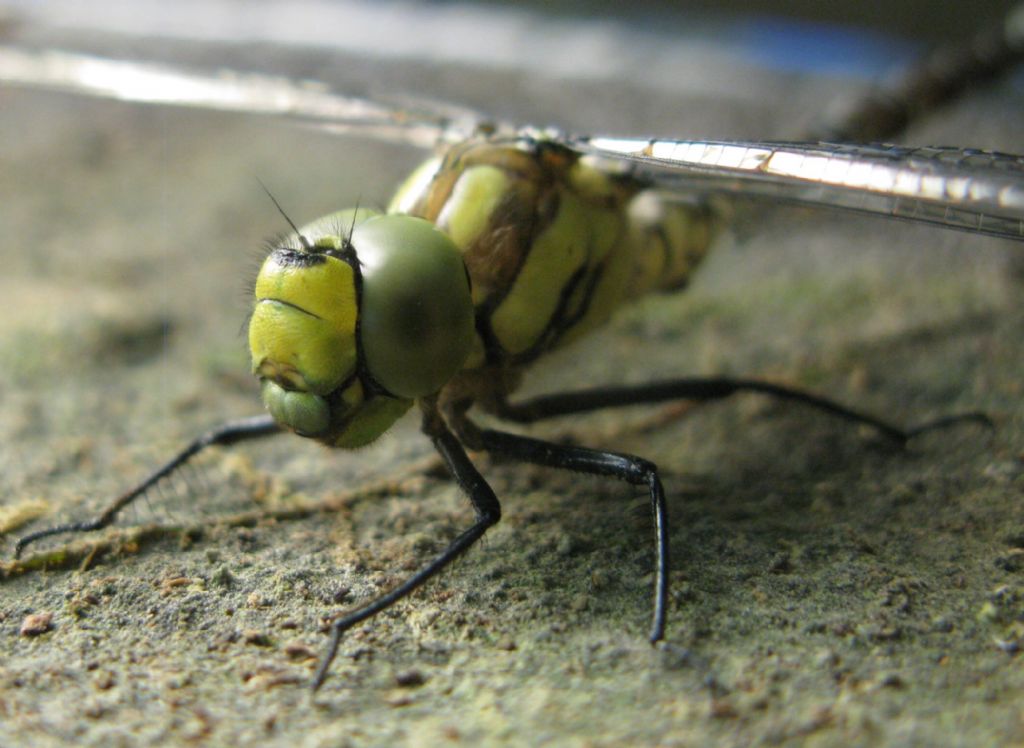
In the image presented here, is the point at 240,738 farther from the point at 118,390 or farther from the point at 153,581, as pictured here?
the point at 118,390

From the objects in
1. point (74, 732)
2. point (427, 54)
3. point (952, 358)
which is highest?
point (427, 54)

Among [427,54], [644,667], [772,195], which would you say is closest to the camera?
[644,667]

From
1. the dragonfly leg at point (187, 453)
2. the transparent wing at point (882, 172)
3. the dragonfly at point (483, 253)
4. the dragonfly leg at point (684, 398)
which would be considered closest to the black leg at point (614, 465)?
the dragonfly at point (483, 253)

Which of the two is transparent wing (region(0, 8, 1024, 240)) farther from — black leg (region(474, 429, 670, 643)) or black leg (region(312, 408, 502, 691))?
black leg (region(312, 408, 502, 691))

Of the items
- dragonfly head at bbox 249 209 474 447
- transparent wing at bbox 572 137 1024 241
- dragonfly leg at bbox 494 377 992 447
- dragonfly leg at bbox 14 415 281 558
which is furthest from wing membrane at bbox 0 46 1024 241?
dragonfly leg at bbox 14 415 281 558

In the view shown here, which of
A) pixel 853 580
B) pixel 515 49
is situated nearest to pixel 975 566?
pixel 853 580

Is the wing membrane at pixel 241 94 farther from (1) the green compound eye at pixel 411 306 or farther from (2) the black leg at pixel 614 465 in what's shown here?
(2) the black leg at pixel 614 465
